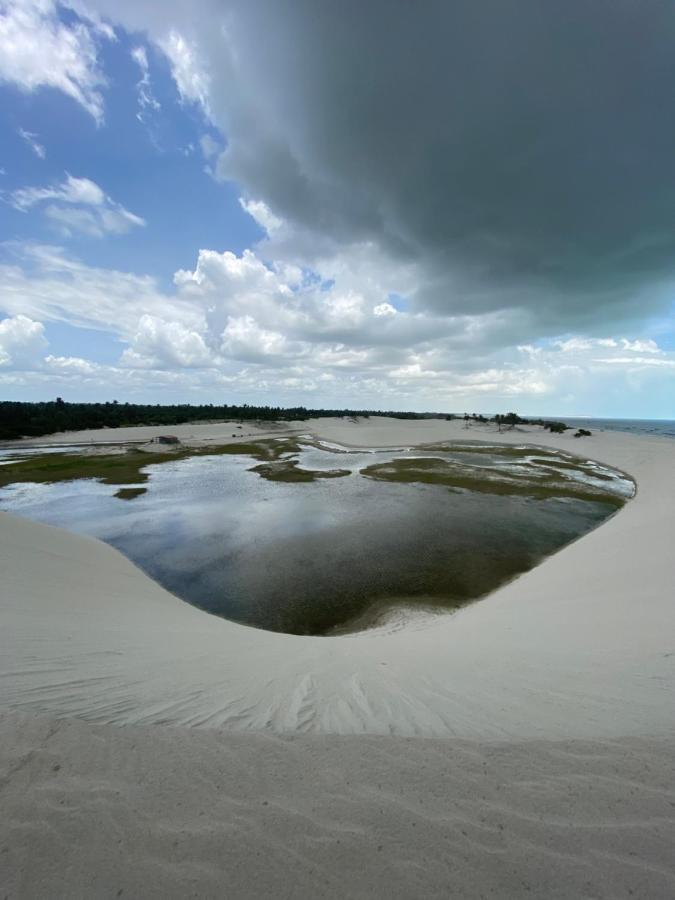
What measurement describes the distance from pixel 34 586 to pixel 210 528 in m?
9.66

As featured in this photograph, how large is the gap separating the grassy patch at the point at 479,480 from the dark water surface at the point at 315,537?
1.80 m

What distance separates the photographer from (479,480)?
99.9 ft

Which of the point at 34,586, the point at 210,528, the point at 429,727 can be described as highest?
the point at 429,727

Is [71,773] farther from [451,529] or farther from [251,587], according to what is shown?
[451,529]

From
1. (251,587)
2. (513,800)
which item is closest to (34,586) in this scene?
(251,587)

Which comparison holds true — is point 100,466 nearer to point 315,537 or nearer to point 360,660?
point 315,537

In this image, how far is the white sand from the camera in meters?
2.21

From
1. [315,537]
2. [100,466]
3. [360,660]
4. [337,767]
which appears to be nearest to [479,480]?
[315,537]

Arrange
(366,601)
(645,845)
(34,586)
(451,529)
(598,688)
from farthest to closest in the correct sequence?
(451,529), (366,601), (34,586), (598,688), (645,845)

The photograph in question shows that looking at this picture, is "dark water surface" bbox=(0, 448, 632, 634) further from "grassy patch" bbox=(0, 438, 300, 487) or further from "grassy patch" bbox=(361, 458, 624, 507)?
"grassy patch" bbox=(0, 438, 300, 487)

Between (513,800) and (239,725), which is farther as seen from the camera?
(239,725)

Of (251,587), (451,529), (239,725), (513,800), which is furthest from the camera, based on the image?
(451,529)

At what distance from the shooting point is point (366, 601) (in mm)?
10516

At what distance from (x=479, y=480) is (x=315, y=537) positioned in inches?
753
